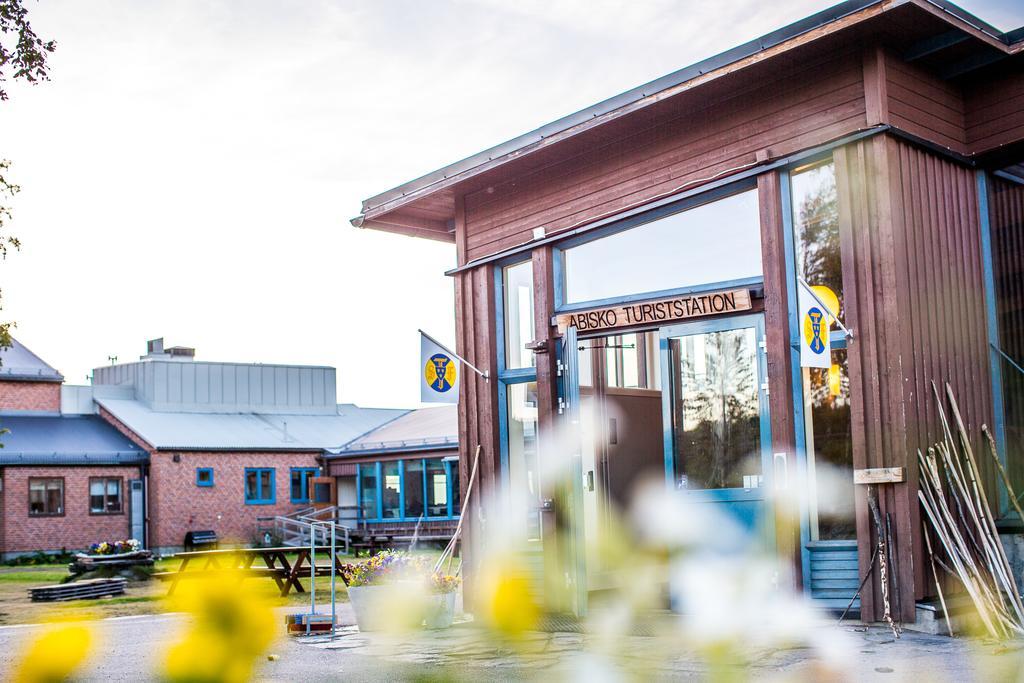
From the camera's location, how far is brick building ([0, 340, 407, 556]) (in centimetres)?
3017

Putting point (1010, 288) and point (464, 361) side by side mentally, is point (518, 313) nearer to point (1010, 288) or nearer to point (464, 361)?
point (464, 361)

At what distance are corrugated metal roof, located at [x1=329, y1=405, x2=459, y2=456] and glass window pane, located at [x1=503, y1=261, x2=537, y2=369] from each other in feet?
62.8

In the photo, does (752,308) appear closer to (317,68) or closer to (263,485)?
(317,68)

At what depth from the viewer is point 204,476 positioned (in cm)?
3216

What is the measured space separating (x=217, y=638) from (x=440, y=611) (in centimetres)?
870

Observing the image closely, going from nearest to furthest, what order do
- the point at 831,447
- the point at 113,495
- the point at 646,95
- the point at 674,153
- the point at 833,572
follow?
1. the point at 833,572
2. the point at 831,447
3. the point at 646,95
4. the point at 674,153
5. the point at 113,495

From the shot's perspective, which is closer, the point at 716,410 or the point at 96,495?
the point at 716,410

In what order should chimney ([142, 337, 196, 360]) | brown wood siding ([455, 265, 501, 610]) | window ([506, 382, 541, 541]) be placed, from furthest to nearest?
1. chimney ([142, 337, 196, 360])
2. brown wood siding ([455, 265, 501, 610])
3. window ([506, 382, 541, 541])

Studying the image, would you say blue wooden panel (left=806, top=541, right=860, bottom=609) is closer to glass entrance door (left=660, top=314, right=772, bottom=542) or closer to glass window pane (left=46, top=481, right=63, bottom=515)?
glass entrance door (left=660, top=314, right=772, bottom=542)


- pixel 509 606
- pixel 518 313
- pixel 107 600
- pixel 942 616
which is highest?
pixel 518 313

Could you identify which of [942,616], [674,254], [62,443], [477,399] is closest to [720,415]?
[674,254]

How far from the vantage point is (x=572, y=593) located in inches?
377

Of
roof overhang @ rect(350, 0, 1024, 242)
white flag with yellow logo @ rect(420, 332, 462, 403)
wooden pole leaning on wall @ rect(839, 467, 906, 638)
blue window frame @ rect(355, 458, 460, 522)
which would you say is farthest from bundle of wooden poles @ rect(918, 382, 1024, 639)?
blue window frame @ rect(355, 458, 460, 522)

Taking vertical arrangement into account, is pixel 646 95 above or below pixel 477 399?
above
